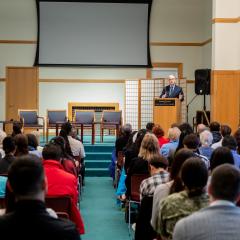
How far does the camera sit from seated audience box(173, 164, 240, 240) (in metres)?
2.08

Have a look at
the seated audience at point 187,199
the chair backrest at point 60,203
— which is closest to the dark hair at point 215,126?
the chair backrest at point 60,203

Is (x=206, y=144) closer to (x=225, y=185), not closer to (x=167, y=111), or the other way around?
(x=225, y=185)

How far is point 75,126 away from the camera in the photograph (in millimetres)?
12414

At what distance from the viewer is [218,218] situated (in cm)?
209

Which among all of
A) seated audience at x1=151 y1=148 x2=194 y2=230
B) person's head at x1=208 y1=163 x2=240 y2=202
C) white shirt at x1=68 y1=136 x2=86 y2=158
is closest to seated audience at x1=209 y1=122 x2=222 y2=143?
white shirt at x1=68 y1=136 x2=86 y2=158

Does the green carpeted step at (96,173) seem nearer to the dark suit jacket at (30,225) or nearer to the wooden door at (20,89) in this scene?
the wooden door at (20,89)

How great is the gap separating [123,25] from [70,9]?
1668mm

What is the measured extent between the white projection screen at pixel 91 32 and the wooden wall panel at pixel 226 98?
400 centimetres

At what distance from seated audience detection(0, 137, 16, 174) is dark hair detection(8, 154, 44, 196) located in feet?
9.46

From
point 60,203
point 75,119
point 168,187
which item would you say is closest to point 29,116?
point 75,119

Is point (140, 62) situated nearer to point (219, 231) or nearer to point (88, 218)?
point (88, 218)

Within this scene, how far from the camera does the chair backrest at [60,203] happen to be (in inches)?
155

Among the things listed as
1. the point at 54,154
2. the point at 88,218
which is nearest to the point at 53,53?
the point at 88,218

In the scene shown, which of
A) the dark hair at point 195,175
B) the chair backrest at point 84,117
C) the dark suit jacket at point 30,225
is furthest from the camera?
the chair backrest at point 84,117
